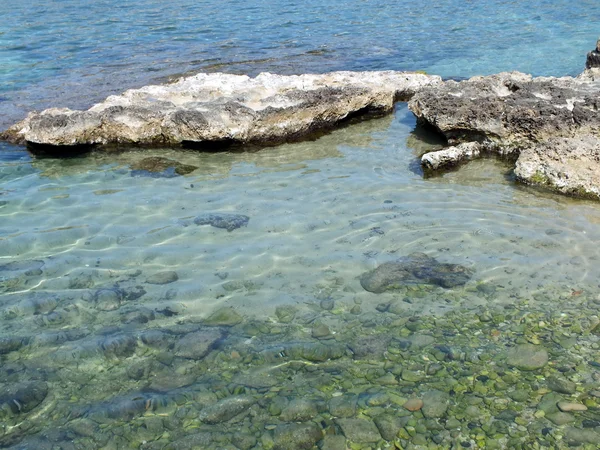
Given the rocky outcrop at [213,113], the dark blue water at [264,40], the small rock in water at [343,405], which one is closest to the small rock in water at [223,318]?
the small rock in water at [343,405]

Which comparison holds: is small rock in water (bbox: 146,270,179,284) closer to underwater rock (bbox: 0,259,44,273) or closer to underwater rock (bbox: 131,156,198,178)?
underwater rock (bbox: 0,259,44,273)

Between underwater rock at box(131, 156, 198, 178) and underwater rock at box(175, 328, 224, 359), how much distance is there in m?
3.60

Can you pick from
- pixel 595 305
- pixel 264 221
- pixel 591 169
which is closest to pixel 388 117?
pixel 591 169

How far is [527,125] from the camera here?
28.5 ft

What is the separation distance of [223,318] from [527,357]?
243 cm

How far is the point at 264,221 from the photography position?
6789 mm

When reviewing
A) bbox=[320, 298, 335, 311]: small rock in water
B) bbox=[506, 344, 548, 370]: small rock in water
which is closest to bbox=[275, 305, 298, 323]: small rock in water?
bbox=[320, 298, 335, 311]: small rock in water

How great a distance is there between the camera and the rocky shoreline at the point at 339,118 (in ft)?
27.1

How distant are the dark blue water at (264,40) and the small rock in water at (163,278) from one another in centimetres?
697

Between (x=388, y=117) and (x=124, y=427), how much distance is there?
25.3 ft

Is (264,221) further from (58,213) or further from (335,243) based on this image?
(58,213)

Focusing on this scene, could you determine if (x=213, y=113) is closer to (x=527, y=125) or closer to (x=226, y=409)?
(x=527, y=125)

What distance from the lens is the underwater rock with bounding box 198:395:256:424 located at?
411 centimetres

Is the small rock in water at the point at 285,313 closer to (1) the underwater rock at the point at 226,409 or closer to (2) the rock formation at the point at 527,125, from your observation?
(1) the underwater rock at the point at 226,409
